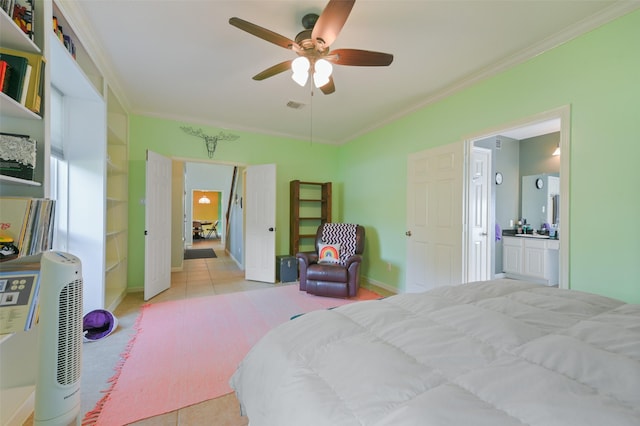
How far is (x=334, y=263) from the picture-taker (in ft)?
12.4

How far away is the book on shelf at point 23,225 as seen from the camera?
124cm

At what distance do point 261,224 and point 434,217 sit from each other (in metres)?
2.65

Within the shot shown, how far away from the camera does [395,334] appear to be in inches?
37.4

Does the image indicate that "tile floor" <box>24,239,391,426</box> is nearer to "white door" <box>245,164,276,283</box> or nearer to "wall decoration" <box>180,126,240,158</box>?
"white door" <box>245,164,276,283</box>

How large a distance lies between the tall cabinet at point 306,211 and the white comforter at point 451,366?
11.4 feet

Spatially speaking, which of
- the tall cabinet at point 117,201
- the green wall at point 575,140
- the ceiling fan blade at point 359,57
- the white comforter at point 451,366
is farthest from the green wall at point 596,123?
the tall cabinet at point 117,201

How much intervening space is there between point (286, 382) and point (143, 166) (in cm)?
402

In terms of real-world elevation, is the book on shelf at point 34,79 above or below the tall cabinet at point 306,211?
above

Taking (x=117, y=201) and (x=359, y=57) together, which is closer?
(x=359, y=57)

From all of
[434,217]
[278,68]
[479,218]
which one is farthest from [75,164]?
[479,218]

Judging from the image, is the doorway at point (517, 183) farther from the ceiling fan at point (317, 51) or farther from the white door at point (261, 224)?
the white door at point (261, 224)

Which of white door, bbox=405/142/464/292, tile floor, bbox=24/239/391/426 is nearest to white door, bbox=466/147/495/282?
white door, bbox=405/142/464/292

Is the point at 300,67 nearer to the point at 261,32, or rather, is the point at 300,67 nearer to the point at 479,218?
the point at 261,32

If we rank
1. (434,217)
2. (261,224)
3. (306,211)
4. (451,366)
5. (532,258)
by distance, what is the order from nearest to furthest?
1. (451,366)
2. (434,217)
3. (532,258)
4. (261,224)
5. (306,211)
